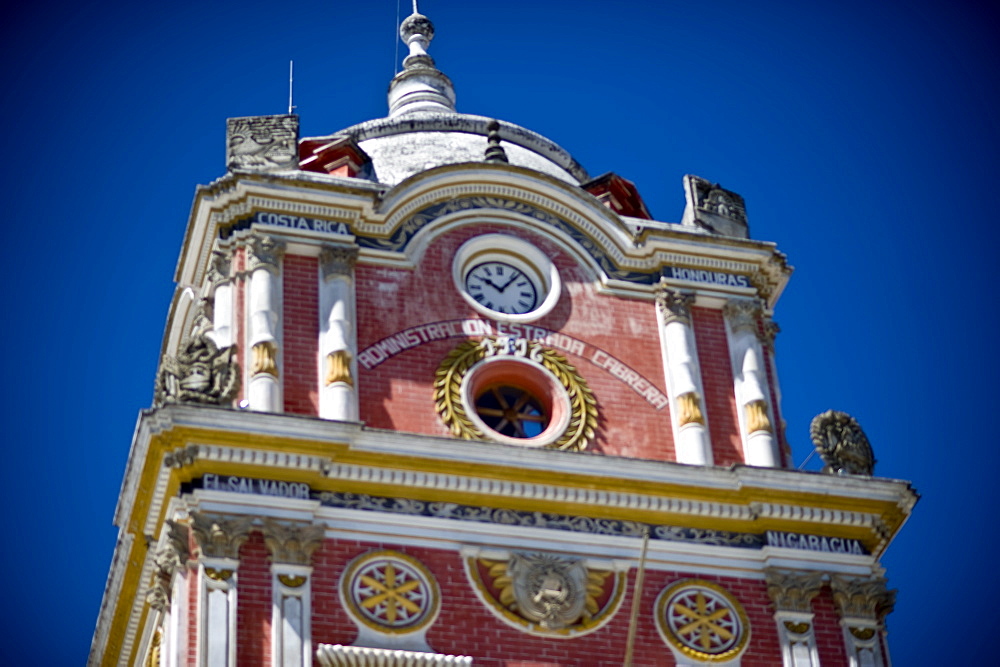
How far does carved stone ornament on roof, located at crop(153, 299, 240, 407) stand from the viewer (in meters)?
36.8

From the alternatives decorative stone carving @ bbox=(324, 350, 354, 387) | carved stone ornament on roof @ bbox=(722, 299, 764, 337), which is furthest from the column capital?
carved stone ornament on roof @ bbox=(722, 299, 764, 337)

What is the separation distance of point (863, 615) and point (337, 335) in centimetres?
853

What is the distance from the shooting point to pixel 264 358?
1501 inches

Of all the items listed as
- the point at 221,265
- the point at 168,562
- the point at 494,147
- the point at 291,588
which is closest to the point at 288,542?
the point at 291,588

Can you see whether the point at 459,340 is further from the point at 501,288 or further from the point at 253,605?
the point at 253,605

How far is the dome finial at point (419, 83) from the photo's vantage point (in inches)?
1845

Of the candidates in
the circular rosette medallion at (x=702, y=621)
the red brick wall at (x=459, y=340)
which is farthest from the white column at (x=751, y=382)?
the circular rosette medallion at (x=702, y=621)

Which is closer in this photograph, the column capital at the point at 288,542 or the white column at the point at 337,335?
the column capital at the point at 288,542

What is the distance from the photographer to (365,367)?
128ft

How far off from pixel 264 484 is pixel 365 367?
122 inches

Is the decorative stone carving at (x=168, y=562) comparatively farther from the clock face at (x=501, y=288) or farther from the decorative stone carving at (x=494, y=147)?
the decorative stone carving at (x=494, y=147)

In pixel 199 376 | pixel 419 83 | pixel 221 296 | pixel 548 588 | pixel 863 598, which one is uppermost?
pixel 419 83

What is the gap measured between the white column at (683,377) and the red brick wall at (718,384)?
174 mm

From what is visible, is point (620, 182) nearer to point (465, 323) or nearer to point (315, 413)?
point (465, 323)
